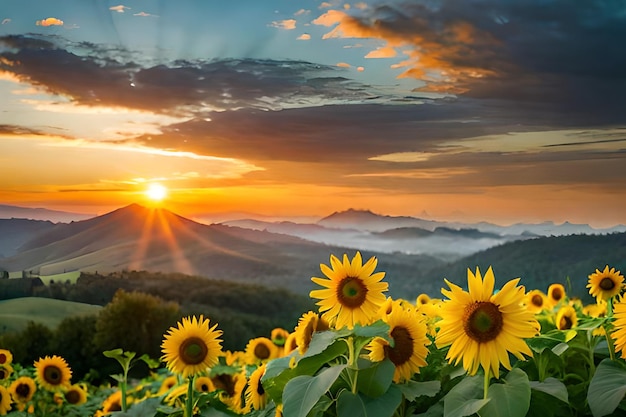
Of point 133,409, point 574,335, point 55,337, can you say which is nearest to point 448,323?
point 574,335

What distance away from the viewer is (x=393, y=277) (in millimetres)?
5734

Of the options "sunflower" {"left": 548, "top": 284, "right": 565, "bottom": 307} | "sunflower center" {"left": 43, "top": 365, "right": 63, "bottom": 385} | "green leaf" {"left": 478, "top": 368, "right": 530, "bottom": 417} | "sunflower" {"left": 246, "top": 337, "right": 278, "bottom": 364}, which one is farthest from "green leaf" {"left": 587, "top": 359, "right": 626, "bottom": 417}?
"sunflower center" {"left": 43, "top": 365, "right": 63, "bottom": 385}

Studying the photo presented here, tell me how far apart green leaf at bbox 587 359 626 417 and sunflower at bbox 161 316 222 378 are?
38.4 inches

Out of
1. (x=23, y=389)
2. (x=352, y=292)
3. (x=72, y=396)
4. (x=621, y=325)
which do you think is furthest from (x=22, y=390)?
(x=621, y=325)

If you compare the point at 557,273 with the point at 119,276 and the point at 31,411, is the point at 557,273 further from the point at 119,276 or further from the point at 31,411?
the point at 31,411

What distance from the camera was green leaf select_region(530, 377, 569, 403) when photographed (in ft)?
4.39

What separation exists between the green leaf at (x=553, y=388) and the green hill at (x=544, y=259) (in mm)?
4218

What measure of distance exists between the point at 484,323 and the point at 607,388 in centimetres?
32

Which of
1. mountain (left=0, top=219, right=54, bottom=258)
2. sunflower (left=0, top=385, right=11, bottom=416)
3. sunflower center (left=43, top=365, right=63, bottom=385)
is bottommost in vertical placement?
sunflower (left=0, top=385, right=11, bottom=416)

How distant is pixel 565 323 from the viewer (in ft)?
6.57

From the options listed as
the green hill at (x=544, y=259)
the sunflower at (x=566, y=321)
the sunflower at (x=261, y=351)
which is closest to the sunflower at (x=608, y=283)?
the sunflower at (x=566, y=321)

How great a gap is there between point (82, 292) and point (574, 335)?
4.91 metres

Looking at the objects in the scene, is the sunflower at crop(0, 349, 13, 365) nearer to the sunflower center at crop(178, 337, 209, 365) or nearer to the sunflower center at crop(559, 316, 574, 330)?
the sunflower center at crop(178, 337, 209, 365)

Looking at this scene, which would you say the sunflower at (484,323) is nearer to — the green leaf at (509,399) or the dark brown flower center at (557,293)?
the green leaf at (509,399)
